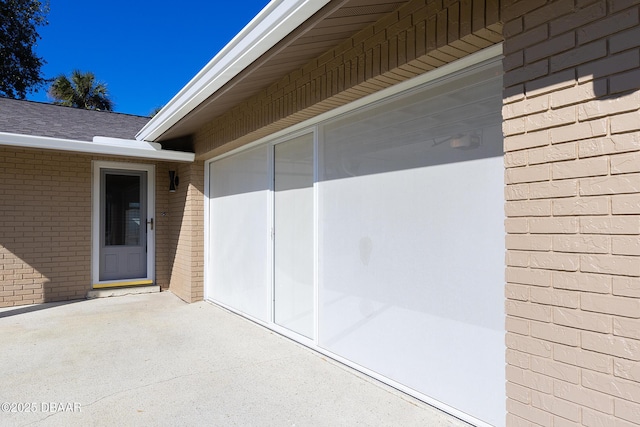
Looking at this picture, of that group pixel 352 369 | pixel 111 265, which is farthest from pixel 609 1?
pixel 111 265

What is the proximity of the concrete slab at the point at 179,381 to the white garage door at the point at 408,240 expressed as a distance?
0.29m

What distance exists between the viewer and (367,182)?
3.61 m

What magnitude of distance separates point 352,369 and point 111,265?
5.67 m

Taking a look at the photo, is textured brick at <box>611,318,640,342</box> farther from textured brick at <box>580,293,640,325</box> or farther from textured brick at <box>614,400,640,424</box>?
textured brick at <box>614,400,640,424</box>

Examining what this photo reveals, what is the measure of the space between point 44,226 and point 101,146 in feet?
6.18

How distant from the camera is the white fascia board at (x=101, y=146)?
5.71 metres

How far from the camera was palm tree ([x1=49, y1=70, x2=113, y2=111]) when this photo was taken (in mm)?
22141

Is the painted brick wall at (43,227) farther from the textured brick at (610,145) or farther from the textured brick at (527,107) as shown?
the textured brick at (610,145)

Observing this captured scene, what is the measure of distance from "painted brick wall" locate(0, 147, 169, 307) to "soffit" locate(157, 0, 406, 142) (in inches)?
136

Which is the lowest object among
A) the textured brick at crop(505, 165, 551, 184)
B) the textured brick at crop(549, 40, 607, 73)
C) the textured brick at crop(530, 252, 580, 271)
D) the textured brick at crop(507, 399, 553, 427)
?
the textured brick at crop(507, 399, 553, 427)

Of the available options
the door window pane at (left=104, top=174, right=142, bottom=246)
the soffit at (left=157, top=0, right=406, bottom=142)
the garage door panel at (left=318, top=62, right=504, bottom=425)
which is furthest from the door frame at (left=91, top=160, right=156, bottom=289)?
the garage door panel at (left=318, top=62, right=504, bottom=425)

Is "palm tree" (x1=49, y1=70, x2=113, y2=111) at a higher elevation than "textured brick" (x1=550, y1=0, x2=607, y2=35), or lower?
higher

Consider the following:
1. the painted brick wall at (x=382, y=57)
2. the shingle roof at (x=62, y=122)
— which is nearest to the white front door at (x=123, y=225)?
the shingle roof at (x=62, y=122)

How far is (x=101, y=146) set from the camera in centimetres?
626
